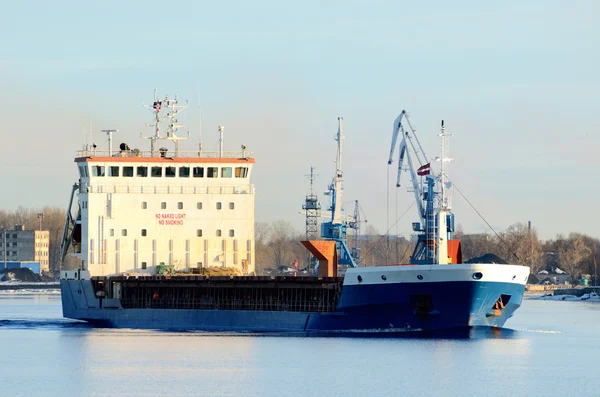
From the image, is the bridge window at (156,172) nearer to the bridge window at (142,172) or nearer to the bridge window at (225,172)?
the bridge window at (142,172)

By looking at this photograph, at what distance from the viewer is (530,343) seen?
5616 cm

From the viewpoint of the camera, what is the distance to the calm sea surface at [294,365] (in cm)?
4138

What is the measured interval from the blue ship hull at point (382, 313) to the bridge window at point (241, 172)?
8054 mm

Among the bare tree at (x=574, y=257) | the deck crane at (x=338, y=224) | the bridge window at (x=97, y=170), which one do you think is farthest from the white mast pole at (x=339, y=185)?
the bare tree at (x=574, y=257)

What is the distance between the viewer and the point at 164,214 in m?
66.1

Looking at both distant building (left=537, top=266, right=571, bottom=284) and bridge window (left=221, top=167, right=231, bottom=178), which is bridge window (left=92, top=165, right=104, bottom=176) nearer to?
bridge window (left=221, top=167, right=231, bottom=178)

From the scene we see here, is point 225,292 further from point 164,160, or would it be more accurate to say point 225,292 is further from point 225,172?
point 164,160

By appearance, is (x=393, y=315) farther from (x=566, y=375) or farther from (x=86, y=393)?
(x=86, y=393)

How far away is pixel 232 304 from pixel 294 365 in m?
15.8

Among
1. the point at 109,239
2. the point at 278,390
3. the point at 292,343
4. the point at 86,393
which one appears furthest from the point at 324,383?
the point at 109,239

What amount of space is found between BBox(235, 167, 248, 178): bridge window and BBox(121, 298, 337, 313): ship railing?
7.58 meters

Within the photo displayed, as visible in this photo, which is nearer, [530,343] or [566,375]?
[566,375]

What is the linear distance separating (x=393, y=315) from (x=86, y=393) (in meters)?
19.2

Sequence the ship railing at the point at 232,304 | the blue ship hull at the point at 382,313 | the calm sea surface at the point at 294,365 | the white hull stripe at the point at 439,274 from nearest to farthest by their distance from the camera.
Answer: the calm sea surface at the point at 294,365 → the white hull stripe at the point at 439,274 → the blue ship hull at the point at 382,313 → the ship railing at the point at 232,304
